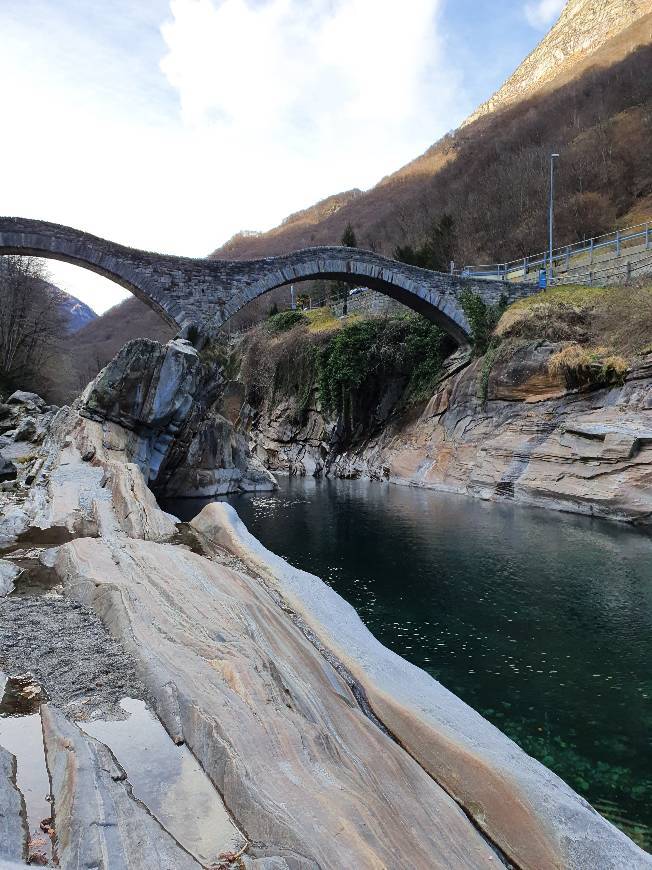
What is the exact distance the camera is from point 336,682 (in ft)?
18.0

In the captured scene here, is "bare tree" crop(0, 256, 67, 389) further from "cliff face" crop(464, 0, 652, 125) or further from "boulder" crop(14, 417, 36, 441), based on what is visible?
"cliff face" crop(464, 0, 652, 125)

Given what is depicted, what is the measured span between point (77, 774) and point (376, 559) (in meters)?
9.73

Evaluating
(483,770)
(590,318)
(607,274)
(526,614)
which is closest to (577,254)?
(607,274)

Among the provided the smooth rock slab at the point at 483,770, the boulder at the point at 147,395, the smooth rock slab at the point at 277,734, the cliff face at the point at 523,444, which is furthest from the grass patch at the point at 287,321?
the smooth rock slab at the point at 277,734

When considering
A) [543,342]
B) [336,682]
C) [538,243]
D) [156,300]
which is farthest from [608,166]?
[336,682]

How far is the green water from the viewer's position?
5.45 metres

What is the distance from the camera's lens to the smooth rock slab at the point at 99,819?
8.54ft

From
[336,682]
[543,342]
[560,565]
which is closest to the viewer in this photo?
[336,682]

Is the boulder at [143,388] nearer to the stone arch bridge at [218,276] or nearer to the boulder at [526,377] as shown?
the stone arch bridge at [218,276]

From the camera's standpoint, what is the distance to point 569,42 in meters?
72.3

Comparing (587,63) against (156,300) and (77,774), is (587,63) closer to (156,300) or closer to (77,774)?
(156,300)

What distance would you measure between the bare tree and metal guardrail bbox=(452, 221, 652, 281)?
21516 millimetres

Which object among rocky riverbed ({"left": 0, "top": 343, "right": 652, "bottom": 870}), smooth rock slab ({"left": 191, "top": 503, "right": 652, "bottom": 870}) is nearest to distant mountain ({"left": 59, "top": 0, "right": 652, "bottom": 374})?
rocky riverbed ({"left": 0, "top": 343, "right": 652, "bottom": 870})

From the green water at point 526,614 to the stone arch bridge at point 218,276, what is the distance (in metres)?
9.84
